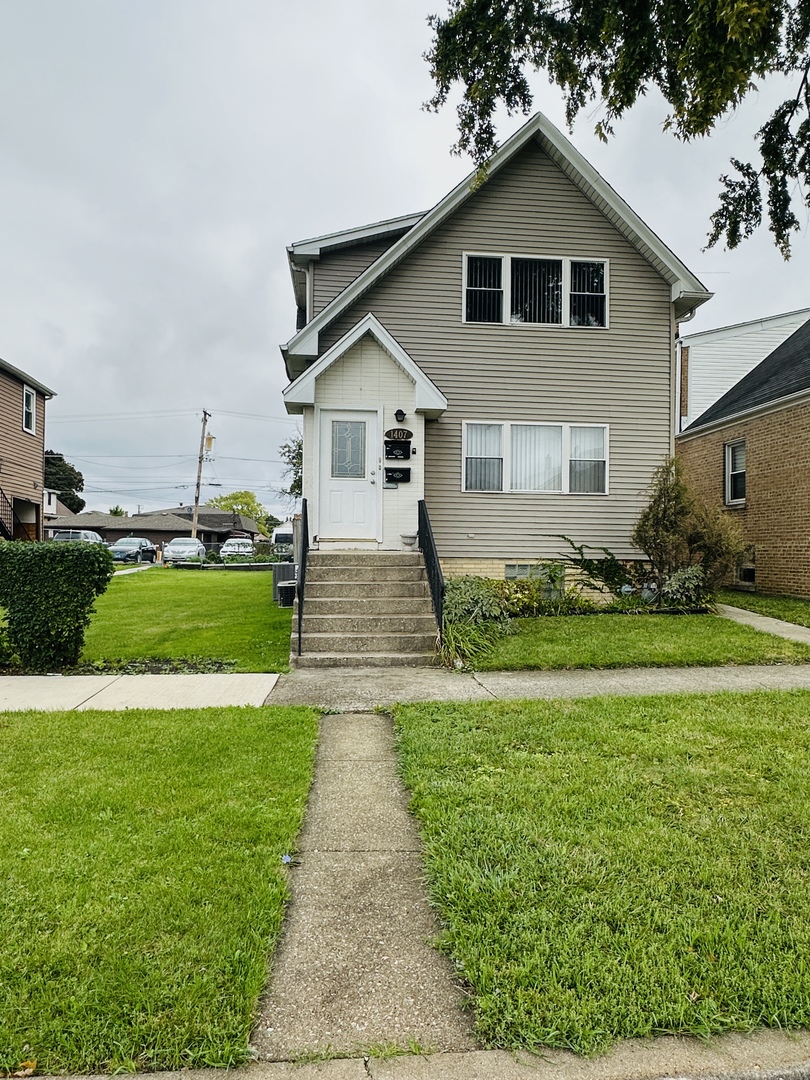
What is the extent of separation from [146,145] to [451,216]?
8.34m

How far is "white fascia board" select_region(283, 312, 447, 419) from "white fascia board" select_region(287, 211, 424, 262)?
2.90m

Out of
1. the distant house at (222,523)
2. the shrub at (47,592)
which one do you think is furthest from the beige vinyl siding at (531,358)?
the distant house at (222,523)

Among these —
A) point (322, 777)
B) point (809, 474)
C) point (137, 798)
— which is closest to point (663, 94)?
point (322, 777)

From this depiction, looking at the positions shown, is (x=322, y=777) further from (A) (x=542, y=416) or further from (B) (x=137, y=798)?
(A) (x=542, y=416)

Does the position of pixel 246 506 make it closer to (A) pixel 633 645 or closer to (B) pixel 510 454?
(B) pixel 510 454

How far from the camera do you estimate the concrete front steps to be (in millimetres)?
8141

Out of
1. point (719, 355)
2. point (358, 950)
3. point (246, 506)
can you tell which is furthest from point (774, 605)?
point (246, 506)

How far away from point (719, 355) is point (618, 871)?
20094mm

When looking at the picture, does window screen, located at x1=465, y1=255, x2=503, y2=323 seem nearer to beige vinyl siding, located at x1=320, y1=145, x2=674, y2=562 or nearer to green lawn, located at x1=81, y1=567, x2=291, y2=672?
beige vinyl siding, located at x1=320, y1=145, x2=674, y2=562

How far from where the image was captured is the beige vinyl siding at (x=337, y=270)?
13.0m

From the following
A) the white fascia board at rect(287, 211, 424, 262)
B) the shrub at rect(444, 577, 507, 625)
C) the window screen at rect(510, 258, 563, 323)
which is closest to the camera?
the shrub at rect(444, 577, 507, 625)

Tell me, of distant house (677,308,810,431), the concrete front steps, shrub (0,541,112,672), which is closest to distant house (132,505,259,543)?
distant house (677,308,810,431)

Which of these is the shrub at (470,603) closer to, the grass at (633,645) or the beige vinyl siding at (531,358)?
the grass at (633,645)

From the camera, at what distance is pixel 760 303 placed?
26.4m
